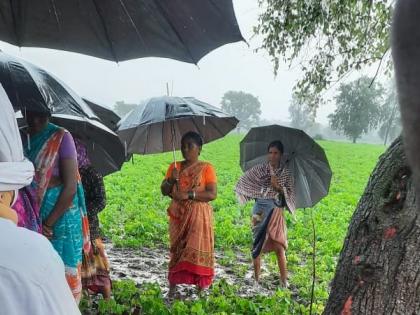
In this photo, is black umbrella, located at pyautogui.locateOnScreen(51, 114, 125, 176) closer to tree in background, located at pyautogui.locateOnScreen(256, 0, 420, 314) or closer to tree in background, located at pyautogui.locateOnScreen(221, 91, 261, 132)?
tree in background, located at pyautogui.locateOnScreen(256, 0, 420, 314)

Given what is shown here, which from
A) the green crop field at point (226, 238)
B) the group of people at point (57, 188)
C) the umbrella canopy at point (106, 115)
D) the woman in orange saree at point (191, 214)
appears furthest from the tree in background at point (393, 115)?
the umbrella canopy at point (106, 115)

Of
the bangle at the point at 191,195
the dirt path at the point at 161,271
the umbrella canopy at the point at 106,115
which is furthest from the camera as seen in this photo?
the dirt path at the point at 161,271

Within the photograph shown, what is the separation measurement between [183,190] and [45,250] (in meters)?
3.77

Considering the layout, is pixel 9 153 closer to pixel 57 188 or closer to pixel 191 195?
pixel 57 188

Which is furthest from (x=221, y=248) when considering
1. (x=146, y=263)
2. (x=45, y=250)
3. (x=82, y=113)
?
(x=45, y=250)

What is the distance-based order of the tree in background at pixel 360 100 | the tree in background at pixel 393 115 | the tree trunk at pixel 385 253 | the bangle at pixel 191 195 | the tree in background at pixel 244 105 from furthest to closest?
the tree in background at pixel 244 105, the tree in background at pixel 360 100, the bangle at pixel 191 195, the tree trunk at pixel 385 253, the tree in background at pixel 393 115

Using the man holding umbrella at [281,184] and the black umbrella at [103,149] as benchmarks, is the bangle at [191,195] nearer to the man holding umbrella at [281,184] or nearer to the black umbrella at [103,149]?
the black umbrella at [103,149]

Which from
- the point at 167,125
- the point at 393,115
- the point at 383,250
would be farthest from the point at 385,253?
the point at 167,125

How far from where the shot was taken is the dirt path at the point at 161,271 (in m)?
5.57

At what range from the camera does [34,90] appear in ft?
9.38

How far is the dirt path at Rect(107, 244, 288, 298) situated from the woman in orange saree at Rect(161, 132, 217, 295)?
49cm

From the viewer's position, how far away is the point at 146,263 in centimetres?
662

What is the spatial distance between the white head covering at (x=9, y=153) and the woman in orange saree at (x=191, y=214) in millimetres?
3569

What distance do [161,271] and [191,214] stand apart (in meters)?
1.88
